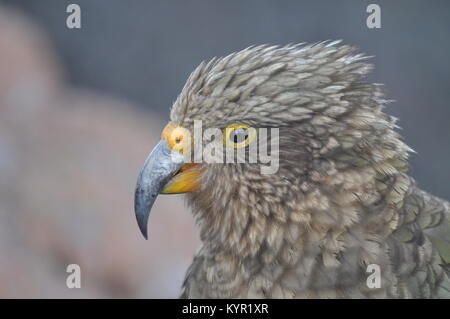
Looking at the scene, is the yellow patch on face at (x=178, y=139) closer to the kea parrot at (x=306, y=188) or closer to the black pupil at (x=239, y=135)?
the kea parrot at (x=306, y=188)

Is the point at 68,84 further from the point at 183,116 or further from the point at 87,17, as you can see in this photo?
the point at 183,116

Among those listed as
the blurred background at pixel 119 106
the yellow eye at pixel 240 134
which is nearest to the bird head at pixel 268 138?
the yellow eye at pixel 240 134

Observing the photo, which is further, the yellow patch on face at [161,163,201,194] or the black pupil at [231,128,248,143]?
the yellow patch on face at [161,163,201,194]

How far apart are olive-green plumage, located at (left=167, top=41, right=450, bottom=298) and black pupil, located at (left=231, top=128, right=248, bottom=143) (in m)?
0.04

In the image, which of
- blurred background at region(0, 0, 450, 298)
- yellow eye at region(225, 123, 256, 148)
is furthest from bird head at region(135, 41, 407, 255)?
blurred background at region(0, 0, 450, 298)

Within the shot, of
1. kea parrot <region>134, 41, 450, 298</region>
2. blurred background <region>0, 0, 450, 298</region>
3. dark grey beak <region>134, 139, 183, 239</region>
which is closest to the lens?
kea parrot <region>134, 41, 450, 298</region>

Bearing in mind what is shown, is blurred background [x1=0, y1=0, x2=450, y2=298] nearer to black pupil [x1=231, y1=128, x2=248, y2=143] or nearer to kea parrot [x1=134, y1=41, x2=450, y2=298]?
kea parrot [x1=134, y1=41, x2=450, y2=298]

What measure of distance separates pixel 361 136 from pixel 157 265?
3032 millimetres

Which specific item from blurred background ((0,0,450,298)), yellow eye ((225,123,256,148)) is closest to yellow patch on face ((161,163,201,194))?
yellow eye ((225,123,256,148))

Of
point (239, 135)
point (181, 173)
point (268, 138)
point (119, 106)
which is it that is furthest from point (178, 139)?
point (119, 106)

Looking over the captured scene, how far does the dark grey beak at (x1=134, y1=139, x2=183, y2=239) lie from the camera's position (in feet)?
7.45

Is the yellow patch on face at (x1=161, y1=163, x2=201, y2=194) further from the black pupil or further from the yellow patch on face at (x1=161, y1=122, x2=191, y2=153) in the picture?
the black pupil

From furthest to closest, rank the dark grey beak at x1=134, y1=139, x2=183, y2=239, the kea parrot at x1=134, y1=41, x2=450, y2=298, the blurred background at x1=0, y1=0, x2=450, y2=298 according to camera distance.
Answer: the blurred background at x1=0, y1=0, x2=450, y2=298
the dark grey beak at x1=134, y1=139, x2=183, y2=239
the kea parrot at x1=134, y1=41, x2=450, y2=298

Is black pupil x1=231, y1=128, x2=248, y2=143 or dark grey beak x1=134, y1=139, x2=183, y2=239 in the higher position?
black pupil x1=231, y1=128, x2=248, y2=143
